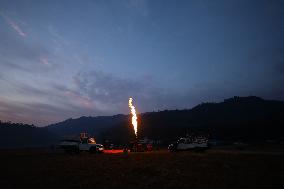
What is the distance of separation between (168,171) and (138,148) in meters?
26.1

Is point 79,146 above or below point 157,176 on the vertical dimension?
above

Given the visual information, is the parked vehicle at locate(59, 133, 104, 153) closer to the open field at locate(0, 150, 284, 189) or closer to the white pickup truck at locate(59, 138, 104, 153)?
the white pickup truck at locate(59, 138, 104, 153)

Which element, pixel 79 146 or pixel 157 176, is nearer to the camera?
pixel 157 176

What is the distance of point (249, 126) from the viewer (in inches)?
4589

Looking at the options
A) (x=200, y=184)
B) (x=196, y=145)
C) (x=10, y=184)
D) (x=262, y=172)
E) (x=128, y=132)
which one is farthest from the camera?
(x=128, y=132)

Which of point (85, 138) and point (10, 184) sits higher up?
point (85, 138)

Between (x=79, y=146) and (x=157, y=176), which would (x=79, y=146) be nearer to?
(x=79, y=146)

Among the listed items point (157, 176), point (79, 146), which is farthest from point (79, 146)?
point (157, 176)

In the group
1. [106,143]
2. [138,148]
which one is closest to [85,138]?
[138,148]

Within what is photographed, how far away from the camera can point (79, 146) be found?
4212cm

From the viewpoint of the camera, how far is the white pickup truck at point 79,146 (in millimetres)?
42094

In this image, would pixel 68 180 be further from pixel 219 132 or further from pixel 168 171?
pixel 219 132

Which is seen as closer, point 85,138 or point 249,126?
point 85,138

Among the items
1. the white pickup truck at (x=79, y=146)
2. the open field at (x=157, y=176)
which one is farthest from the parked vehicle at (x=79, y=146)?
the open field at (x=157, y=176)
